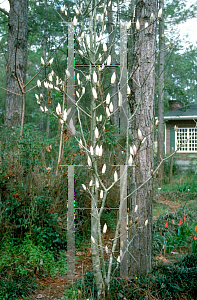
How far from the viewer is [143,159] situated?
305 cm

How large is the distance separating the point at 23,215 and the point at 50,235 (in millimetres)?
466

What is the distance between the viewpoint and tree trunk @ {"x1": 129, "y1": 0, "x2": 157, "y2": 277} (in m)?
3.06

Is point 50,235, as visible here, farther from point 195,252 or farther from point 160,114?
point 160,114

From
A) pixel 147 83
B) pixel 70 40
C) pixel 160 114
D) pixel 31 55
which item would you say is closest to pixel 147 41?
pixel 147 83

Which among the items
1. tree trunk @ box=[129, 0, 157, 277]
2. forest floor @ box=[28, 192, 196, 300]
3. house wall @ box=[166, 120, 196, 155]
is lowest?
forest floor @ box=[28, 192, 196, 300]

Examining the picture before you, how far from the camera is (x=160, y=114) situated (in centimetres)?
1089

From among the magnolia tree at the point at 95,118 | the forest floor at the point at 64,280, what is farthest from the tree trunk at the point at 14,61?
the magnolia tree at the point at 95,118

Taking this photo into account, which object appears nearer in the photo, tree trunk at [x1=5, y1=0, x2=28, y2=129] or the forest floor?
the forest floor

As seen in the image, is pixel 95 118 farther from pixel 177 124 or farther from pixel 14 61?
pixel 177 124

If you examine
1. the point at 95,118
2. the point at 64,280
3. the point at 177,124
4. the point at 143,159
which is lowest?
the point at 64,280

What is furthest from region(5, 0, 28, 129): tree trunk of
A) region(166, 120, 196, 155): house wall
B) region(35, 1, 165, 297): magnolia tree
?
region(166, 120, 196, 155): house wall

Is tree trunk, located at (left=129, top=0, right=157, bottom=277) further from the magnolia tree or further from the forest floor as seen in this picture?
the forest floor

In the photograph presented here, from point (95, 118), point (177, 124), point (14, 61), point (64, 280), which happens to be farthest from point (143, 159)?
point (177, 124)

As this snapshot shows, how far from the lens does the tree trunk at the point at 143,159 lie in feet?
10.0
